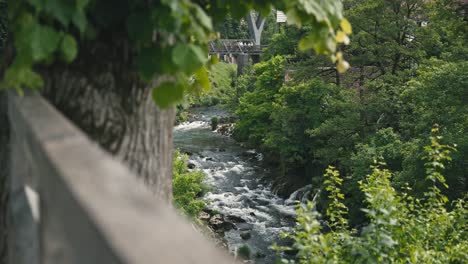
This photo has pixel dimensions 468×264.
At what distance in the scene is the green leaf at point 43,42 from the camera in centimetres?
166

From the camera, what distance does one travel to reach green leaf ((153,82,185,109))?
73.3 inches

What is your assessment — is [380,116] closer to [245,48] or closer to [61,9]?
[61,9]

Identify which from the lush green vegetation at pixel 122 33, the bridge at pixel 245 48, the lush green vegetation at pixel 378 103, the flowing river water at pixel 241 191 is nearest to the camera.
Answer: the lush green vegetation at pixel 122 33

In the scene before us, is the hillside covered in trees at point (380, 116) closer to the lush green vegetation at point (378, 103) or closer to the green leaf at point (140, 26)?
the lush green vegetation at point (378, 103)

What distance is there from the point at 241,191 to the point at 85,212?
661 inches

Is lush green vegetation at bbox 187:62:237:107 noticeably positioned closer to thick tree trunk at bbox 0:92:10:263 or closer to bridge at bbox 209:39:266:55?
bridge at bbox 209:39:266:55

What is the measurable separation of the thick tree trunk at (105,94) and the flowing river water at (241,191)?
10.5m

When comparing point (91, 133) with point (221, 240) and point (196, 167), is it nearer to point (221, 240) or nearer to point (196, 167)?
point (221, 240)

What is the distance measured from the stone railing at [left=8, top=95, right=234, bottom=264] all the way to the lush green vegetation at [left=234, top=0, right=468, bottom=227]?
9.25 meters

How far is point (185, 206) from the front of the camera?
12.7 meters

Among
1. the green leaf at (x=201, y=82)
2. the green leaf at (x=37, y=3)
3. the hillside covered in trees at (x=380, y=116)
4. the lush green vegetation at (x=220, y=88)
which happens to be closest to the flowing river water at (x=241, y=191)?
the hillside covered in trees at (x=380, y=116)

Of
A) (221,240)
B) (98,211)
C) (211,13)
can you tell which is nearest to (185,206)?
(221,240)

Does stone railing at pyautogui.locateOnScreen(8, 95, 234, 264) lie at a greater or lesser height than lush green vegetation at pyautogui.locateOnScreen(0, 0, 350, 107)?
lesser

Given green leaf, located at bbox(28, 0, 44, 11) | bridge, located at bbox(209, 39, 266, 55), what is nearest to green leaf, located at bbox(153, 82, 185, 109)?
green leaf, located at bbox(28, 0, 44, 11)
